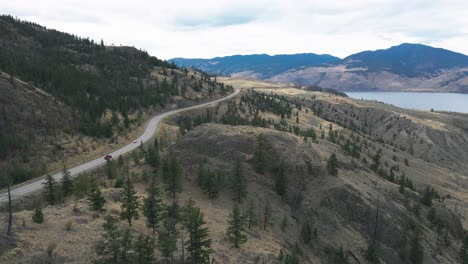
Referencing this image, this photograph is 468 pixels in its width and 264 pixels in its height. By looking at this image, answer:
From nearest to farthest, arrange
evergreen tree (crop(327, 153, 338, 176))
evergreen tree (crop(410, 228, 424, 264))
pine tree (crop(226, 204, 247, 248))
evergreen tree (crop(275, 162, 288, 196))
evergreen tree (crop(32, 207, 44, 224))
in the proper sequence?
evergreen tree (crop(32, 207, 44, 224)), pine tree (crop(226, 204, 247, 248)), evergreen tree (crop(410, 228, 424, 264)), evergreen tree (crop(275, 162, 288, 196)), evergreen tree (crop(327, 153, 338, 176))

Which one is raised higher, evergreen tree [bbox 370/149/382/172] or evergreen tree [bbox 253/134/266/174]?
evergreen tree [bbox 253/134/266/174]

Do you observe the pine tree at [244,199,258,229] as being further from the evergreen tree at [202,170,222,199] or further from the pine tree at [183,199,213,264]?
the pine tree at [183,199,213,264]

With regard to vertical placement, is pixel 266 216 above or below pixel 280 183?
below

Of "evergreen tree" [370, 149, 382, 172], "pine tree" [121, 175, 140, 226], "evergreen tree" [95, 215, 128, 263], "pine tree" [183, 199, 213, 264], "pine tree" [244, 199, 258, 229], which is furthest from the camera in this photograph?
"evergreen tree" [370, 149, 382, 172]

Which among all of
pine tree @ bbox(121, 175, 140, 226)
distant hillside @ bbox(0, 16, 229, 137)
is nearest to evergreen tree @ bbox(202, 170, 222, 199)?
pine tree @ bbox(121, 175, 140, 226)

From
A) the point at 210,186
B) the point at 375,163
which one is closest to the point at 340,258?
the point at 210,186

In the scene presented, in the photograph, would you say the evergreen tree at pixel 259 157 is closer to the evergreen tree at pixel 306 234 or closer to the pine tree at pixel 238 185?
the pine tree at pixel 238 185

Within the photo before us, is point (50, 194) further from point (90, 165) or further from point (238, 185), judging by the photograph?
point (238, 185)

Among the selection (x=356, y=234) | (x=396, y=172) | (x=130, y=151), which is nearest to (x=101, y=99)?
(x=130, y=151)
